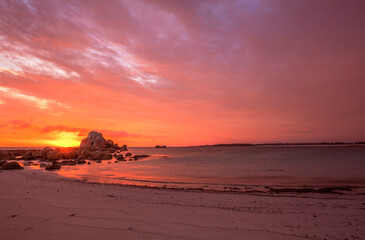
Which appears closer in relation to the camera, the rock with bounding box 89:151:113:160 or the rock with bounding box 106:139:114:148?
the rock with bounding box 89:151:113:160

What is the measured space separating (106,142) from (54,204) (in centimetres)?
10258

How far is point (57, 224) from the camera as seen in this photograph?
248 inches

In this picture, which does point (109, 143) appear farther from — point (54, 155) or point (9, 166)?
point (9, 166)

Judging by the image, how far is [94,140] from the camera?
9719 centimetres

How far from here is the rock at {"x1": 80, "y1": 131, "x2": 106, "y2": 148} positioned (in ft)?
316

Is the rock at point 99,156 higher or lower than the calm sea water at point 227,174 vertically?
higher

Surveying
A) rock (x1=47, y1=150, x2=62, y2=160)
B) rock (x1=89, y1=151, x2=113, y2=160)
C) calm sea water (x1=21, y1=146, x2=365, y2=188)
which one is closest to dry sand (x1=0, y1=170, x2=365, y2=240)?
calm sea water (x1=21, y1=146, x2=365, y2=188)

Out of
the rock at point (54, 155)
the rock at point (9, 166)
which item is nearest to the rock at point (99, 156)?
the rock at point (54, 155)

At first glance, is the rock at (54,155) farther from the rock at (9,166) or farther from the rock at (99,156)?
the rock at (9,166)

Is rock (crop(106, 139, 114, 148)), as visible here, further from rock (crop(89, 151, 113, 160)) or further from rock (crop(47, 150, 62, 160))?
rock (crop(47, 150, 62, 160))

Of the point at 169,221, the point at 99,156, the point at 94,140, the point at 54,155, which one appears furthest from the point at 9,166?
the point at 94,140

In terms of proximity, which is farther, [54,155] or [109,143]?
[109,143]

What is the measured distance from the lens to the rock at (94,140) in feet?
316

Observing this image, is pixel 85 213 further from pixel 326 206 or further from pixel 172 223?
pixel 326 206
